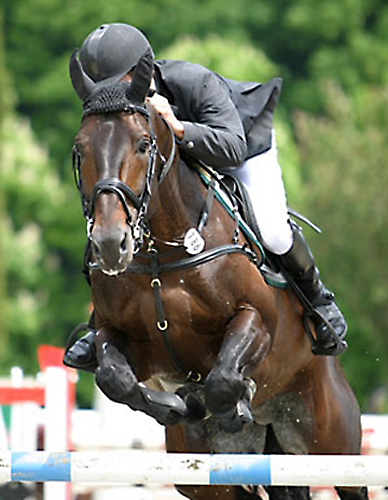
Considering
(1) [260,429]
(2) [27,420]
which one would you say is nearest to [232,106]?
(1) [260,429]

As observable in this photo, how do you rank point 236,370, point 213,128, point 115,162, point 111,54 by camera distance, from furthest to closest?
point 213,128 < point 236,370 < point 111,54 < point 115,162

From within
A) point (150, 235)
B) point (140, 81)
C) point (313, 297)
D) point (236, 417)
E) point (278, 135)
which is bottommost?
point (236, 417)

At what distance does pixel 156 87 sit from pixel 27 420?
2868mm

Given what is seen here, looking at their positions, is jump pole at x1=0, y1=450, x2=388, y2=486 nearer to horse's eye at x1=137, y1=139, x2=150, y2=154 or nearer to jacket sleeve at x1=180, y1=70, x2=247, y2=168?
horse's eye at x1=137, y1=139, x2=150, y2=154

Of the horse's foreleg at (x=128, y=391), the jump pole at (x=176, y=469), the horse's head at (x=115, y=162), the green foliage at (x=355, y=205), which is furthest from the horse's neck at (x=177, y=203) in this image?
the green foliage at (x=355, y=205)

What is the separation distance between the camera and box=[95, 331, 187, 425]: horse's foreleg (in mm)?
5145

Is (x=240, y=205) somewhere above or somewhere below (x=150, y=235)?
above

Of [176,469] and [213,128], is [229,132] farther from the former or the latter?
[176,469]

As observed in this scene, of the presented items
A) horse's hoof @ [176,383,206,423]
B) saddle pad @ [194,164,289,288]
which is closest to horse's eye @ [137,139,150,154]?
saddle pad @ [194,164,289,288]

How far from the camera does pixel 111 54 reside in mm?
5062

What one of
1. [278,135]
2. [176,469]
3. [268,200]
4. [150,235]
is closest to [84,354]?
[150,235]

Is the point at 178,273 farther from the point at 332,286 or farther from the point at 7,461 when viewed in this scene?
the point at 332,286

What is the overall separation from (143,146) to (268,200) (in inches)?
41.2

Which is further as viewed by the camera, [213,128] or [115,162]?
[213,128]
